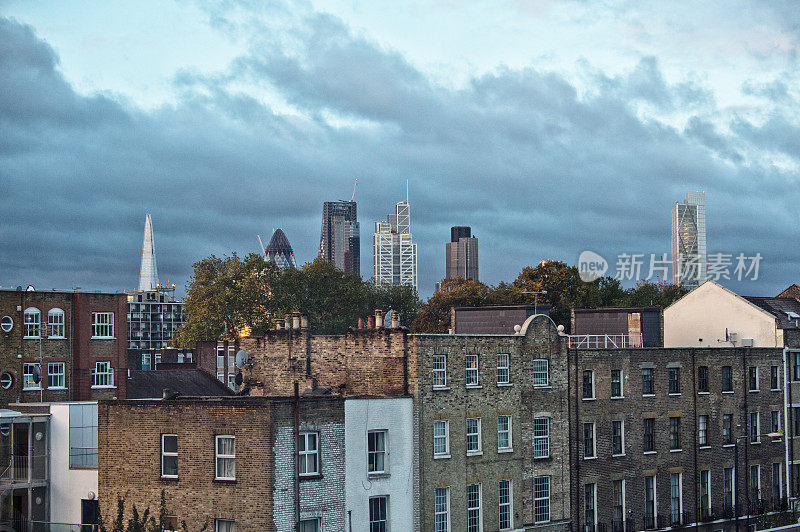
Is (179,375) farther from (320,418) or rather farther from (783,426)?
(783,426)

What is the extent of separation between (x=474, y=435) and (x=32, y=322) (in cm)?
2869

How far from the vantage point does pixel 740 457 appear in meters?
66.9

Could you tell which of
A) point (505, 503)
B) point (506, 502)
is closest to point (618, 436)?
point (506, 502)

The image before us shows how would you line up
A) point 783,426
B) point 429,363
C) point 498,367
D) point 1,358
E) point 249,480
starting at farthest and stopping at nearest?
point 783,426
point 1,358
point 498,367
point 429,363
point 249,480

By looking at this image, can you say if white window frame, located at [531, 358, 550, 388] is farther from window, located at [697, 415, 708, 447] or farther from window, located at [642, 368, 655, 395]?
window, located at [697, 415, 708, 447]

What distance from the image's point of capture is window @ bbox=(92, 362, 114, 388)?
6500 cm

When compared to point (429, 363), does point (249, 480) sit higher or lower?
lower

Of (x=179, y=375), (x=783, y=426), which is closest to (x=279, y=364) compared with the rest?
(x=179, y=375)

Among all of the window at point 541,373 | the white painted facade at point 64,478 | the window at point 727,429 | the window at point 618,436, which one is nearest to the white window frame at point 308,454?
the white painted facade at point 64,478

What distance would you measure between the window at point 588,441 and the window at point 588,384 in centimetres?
161

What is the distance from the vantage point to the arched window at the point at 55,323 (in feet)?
207

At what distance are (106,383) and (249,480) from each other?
26.0 meters

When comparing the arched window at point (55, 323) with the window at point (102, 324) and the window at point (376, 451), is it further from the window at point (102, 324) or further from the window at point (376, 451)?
the window at point (376, 451)

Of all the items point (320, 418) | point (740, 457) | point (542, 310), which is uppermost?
point (542, 310)
